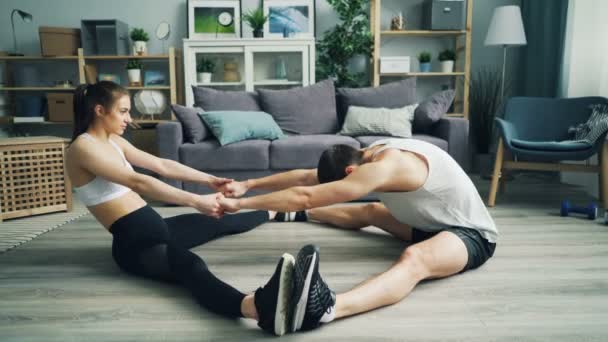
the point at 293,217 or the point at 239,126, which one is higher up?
the point at 239,126

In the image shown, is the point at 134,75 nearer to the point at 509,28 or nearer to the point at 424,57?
the point at 424,57

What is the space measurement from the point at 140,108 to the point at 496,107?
363 centimetres

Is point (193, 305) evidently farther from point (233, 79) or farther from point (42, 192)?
point (233, 79)

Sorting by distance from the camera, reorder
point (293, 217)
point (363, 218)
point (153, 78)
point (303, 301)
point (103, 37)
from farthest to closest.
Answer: point (153, 78) < point (103, 37) < point (293, 217) < point (363, 218) < point (303, 301)

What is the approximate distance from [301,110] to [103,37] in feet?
7.55

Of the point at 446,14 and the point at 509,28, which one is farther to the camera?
the point at 446,14

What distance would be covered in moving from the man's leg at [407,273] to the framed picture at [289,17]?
3.51 meters

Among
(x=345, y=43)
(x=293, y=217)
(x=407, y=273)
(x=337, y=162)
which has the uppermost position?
(x=345, y=43)

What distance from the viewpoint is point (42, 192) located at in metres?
2.94

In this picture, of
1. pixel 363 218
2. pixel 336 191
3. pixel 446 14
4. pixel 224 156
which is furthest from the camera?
pixel 446 14

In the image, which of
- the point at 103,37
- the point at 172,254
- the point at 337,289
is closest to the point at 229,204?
the point at 172,254

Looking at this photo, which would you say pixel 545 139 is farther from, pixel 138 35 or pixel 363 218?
pixel 138 35

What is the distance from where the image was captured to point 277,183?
2.16m

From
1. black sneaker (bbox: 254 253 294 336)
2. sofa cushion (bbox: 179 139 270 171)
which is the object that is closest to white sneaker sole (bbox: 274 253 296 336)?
black sneaker (bbox: 254 253 294 336)
